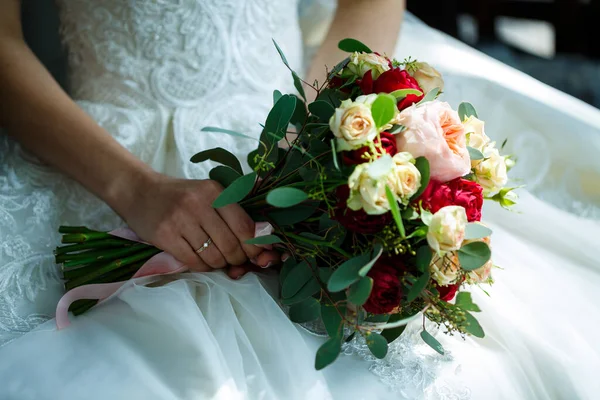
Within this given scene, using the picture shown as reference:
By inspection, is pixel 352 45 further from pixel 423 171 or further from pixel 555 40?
pixel 555 40

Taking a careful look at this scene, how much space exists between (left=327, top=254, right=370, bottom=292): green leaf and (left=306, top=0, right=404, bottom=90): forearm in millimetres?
637

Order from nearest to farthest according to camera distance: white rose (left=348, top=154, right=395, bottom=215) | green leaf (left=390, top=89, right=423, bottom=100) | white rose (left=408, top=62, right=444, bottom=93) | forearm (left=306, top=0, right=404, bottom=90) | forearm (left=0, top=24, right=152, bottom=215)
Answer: white rose (left=348, top=154, right=395, bottom=215)
green leaf (left=390, top=89, right=423, bottom=100)
white rose (left=408, top=62, right=444, bottom=93)
forearm (left=0, top=24, right=152, bottom=215)
forearm (left=306, top=0, right=404, bottom=90)

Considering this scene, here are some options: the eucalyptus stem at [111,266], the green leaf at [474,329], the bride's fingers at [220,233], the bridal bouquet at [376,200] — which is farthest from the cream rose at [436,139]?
the eucalyptus stem at [111,266]

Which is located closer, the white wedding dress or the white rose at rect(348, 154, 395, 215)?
the white rose at rect(348, 154, 395, 215)

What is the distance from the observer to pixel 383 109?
725 mm

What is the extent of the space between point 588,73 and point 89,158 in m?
2.69

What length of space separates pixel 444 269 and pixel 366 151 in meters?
0.18

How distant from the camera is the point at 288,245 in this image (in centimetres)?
88

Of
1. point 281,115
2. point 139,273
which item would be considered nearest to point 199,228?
point 139,273

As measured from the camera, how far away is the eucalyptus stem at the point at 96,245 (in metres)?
0.98

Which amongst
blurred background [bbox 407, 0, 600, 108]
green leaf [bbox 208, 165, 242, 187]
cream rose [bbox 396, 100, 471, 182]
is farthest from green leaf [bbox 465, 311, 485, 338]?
blurred background [bbox 407, 0, 600, 108]

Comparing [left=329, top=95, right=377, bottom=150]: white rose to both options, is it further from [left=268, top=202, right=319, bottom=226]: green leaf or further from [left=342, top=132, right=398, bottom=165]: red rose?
[left=268, top=202, right=319, bottom=226]: green leaf

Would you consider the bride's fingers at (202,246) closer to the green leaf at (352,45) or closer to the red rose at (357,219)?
the red rose at (357,219)

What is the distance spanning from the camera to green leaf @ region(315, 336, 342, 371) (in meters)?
0.76
